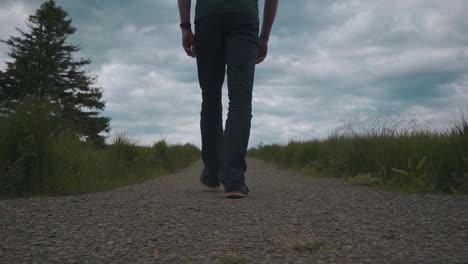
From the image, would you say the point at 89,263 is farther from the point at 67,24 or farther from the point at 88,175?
the point at 67,24

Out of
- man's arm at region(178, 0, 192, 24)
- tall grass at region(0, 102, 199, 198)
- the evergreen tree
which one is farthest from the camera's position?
the evergreen tree

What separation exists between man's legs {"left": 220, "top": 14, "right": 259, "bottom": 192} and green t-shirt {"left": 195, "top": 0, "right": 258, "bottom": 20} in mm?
45

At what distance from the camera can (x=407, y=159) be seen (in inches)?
197

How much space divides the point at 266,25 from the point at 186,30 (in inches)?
26.9

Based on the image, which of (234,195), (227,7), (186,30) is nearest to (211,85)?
(186,30)

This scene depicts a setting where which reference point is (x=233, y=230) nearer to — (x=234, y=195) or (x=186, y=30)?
(x=234, y=195)

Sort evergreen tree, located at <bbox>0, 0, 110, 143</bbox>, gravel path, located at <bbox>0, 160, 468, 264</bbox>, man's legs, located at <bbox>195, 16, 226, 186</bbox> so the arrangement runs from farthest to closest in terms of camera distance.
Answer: evergreen tree, located at <bbox>0, 0, 110, 143</bbox> < man's legs, located at <bbox>195, 16, 226, 186</bbox> < gravel path, located at <bbox>0, 160, 468, 264</bbox>

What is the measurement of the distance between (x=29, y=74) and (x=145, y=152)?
17841 millimetres

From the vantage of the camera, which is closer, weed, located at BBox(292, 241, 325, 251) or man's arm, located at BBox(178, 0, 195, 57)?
weed, located at BBox(292, 241, 325, 251)

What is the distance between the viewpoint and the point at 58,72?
88.7 ft

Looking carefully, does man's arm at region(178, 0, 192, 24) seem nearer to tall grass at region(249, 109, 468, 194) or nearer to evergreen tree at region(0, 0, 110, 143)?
tall grass at region(249, 109, 468, 194)

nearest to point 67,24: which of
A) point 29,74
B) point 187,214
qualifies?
point 29,74

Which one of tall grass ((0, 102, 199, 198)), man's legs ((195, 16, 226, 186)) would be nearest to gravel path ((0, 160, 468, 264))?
man's legs ((195, 16, 226, 186))

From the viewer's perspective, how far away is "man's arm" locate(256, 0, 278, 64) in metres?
3.97
